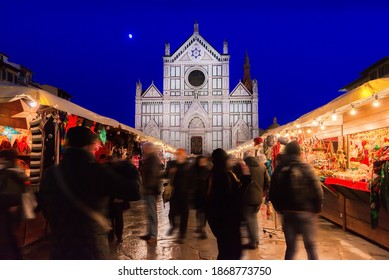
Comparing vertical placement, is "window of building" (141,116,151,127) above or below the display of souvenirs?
above

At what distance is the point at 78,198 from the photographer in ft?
7.41

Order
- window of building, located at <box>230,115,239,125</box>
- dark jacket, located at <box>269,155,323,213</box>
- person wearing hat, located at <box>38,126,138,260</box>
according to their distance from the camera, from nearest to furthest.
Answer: person wearing hat, located at <box>38,126,138,260</box> → dark jacket, located at <box>269,155,323,213</box> → window of building, located at <box>230,115,239,125</box>

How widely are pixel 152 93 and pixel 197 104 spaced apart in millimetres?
6675

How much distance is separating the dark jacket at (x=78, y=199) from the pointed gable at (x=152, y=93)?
151ft

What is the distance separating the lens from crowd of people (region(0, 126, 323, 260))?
2281mm

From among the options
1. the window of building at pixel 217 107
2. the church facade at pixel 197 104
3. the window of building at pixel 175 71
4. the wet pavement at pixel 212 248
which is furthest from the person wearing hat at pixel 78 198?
the window of building at pixel 175 71

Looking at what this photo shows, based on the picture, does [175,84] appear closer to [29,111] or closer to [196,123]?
[196,123]

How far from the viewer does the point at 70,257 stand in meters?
2.36

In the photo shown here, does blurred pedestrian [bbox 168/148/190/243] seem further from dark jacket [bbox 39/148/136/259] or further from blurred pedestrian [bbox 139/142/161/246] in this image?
dark jacket [bbox 39/148/136/259]

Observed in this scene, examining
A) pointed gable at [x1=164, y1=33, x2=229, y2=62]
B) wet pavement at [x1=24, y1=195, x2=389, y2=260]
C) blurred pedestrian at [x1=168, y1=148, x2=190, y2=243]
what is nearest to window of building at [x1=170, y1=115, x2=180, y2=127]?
pointed gable at [x1=164, y1=33, x2=229, y2=62]

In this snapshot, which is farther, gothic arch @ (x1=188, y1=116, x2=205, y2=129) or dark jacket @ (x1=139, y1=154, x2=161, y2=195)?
gothic arch @ (x1=188, y1=116, x2=205, y2=129)

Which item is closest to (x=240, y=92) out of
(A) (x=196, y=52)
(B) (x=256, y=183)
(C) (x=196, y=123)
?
(C) (x=196, y=123)

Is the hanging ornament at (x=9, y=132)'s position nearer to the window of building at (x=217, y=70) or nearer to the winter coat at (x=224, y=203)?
the winter coat at (x=224, y=203)
